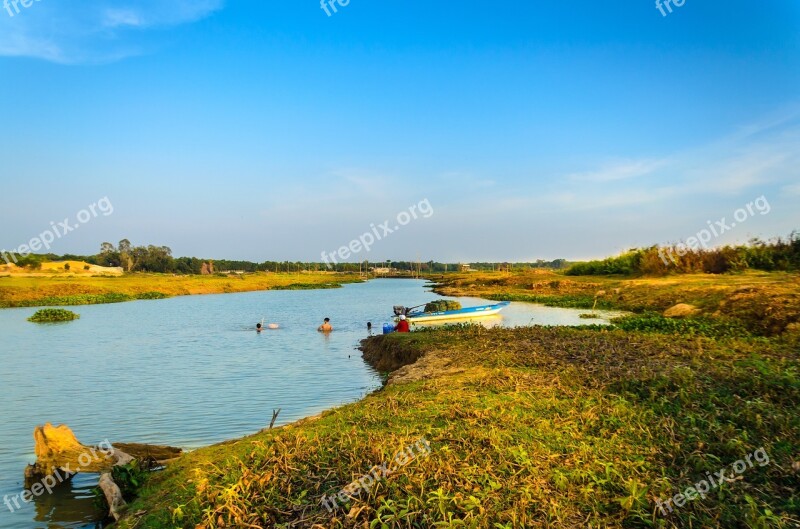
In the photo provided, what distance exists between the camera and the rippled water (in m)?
10.1

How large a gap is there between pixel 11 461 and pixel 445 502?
30.8 feet

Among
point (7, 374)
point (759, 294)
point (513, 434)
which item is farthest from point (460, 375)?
point (7, 374)

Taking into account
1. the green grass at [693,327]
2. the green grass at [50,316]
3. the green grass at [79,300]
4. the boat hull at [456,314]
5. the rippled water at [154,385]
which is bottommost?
the rippled water at [154,385]

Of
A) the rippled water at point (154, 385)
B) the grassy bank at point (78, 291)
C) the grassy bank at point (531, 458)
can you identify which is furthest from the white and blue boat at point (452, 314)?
the grassy bank at point (78, 291)

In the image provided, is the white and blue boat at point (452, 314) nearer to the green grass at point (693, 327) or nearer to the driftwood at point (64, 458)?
the green grass at point (693, 327)

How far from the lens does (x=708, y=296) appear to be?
81.0ft

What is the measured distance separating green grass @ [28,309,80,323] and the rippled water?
4.55 metres

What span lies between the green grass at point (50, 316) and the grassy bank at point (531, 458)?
36936 mm

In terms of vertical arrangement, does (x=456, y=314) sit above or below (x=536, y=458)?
below

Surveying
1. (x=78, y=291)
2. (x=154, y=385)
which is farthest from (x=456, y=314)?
(x=78, y=291)

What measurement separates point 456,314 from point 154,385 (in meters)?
18.6

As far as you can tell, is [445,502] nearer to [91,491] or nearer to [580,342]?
[91,491]

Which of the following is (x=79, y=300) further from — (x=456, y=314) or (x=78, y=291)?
(x=456, y=314)

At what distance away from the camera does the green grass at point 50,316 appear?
119 ft
